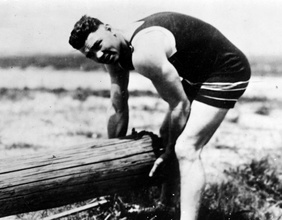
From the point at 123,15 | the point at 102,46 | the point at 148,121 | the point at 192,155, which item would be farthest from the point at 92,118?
the point at 192,155

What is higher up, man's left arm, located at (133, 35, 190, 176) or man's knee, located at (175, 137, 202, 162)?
man's left arm, located at (133, 35, 190, 176)

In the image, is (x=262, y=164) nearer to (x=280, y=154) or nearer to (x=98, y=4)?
(x=280, y=154)

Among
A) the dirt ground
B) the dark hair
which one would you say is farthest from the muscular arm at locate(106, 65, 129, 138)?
the dirt ground

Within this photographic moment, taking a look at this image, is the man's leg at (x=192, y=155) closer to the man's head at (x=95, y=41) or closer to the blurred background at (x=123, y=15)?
the man's head at (x=95, y=41)

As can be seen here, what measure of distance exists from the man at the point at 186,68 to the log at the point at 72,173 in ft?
0.45

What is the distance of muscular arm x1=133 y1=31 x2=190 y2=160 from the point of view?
8.67 feet

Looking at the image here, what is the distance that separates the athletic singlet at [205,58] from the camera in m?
2.80

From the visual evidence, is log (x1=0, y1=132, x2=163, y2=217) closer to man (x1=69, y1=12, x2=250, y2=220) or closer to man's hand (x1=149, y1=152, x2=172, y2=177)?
man's hand (x1=149, y1=152, x2=172, y2=177)

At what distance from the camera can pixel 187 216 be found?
2.79 m

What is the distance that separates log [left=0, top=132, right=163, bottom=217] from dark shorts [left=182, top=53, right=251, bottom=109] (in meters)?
0.44

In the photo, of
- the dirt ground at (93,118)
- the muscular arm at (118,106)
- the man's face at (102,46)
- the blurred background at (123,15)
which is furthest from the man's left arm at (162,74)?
the dirt ground at (93,118)

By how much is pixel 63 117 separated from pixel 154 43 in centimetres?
195

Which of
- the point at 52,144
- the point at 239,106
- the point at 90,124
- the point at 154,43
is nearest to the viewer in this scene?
the point at 154,43

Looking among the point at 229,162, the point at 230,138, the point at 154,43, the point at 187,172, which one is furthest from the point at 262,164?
the point at 154,43
